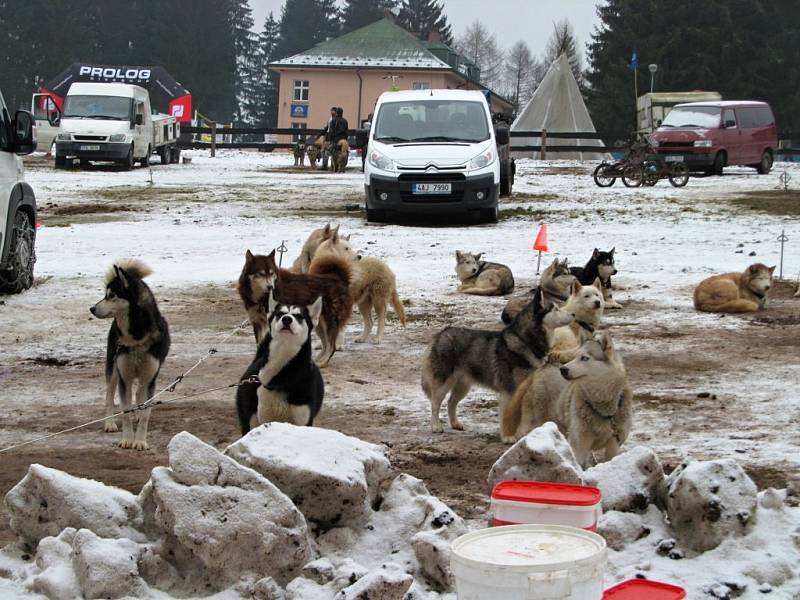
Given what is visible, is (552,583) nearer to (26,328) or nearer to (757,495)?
(757,495)

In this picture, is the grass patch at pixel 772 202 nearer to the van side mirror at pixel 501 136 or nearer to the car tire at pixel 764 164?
the van side mirror at pixel 501 136

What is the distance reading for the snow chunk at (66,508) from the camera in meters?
4.78

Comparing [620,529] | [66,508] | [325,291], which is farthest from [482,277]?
[66,508]

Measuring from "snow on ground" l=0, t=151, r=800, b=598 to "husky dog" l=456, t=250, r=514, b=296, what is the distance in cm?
27

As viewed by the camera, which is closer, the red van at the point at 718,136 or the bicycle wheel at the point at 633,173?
the bicycle wheel at the point at 633,173

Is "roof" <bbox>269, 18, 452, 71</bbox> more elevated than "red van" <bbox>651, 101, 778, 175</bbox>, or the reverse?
"roof" <bbox>269, 18, 452, 71</bbox>

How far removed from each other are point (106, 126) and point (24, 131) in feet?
70.9

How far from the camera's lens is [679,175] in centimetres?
2656

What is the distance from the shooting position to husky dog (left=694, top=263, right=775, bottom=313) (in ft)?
38.7

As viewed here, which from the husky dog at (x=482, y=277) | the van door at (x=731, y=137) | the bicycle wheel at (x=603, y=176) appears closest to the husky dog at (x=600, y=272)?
the husky dog at (x=482, y=277)

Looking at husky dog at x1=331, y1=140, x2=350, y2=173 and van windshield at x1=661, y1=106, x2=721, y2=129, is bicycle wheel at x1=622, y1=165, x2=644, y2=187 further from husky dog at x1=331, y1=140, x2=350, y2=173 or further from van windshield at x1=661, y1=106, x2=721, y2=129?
husky dog at x1=331, y1=140, x2=350, y2=173

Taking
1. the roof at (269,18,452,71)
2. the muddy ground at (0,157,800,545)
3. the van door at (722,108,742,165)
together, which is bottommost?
the muddy ground at (0,157,800,545)

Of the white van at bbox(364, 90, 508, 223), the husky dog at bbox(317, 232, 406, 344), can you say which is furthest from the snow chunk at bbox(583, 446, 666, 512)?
the white van at bbox(364, 90, 508, 223)

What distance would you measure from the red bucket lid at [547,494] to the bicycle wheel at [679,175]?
23.1 meters
